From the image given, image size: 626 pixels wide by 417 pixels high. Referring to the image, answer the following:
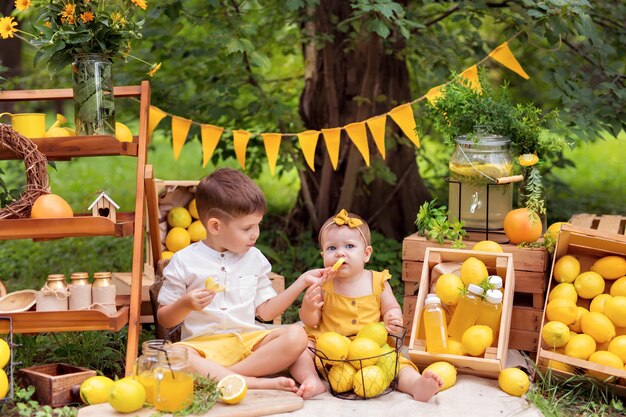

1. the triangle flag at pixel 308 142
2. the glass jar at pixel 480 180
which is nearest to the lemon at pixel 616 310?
the glass jar at pixel 480 180

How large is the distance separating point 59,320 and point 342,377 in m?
1.13

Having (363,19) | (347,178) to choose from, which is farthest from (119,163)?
(363,19)

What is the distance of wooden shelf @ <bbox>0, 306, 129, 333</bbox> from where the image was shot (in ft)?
10.6

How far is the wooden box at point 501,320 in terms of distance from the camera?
3.34 meters

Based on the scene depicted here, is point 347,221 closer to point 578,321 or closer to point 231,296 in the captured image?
point 231,296

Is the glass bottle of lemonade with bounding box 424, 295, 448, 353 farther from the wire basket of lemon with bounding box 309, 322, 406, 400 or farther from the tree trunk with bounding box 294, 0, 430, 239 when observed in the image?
the tree trunk with bounding box 294, 0, 430, 239

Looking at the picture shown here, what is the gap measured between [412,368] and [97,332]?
1.56 meters

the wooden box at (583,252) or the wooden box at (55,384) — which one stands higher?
the wooden box at (583,252)

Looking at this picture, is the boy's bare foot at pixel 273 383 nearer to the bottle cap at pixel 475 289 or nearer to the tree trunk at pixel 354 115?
the bottle cap at pixel 475 289

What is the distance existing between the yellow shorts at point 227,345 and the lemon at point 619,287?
146 cm

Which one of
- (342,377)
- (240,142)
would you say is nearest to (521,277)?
(342,377)

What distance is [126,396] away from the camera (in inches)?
114

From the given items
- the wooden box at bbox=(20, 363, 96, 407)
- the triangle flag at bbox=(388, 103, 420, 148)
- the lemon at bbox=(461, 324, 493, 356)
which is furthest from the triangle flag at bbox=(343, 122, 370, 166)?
the wooden box at bbox=(20, 363, 96, 407)

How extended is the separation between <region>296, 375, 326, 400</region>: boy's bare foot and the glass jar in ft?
3.79
